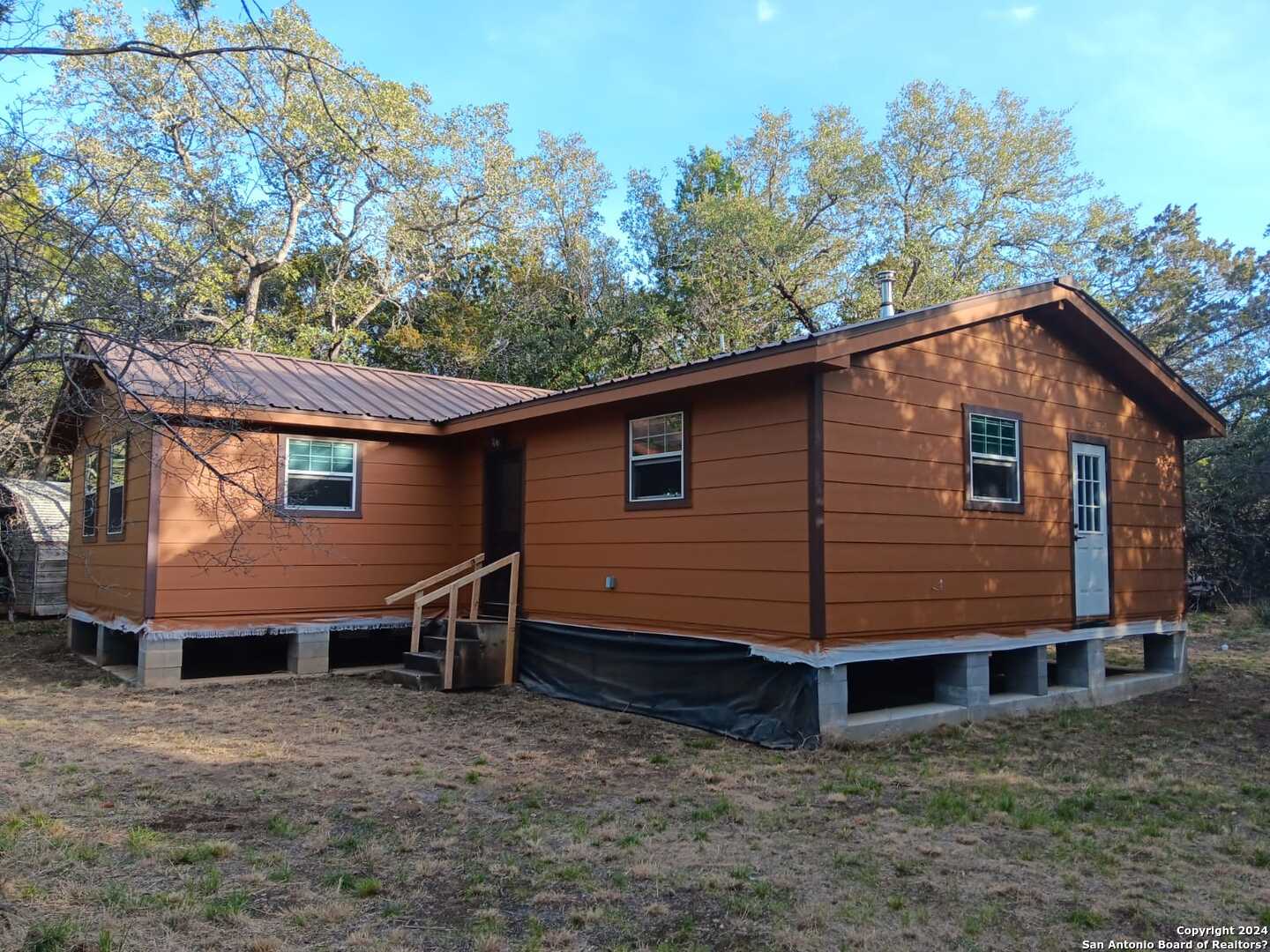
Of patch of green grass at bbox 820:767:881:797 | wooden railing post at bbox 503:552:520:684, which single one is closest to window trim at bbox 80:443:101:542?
wooden railing post at bbox 503:552:520:684

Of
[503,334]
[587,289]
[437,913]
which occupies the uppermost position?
[587,289]

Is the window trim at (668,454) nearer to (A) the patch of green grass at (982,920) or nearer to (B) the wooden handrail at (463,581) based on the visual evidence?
(B) the wooden handrail at (463,581)

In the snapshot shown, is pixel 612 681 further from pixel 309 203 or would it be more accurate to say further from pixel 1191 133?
pixel 309 203

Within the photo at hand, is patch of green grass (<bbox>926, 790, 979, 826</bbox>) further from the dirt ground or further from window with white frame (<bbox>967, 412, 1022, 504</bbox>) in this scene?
window with white frame (<bbox>967, 412, 1022, 504</bbox>)

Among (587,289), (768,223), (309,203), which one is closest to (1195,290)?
(768,223)

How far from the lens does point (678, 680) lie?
8.38 meters

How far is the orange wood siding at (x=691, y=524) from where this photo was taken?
750cm

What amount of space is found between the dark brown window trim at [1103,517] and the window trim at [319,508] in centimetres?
780

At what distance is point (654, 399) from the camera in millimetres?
8719

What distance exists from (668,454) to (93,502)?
27.8 feet

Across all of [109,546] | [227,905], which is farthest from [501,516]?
[227,905]

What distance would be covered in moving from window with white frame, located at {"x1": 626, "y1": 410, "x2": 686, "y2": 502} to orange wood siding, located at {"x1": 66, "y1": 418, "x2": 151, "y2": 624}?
14.6 ft

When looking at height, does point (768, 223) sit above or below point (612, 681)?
above

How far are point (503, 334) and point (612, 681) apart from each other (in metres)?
16.7
